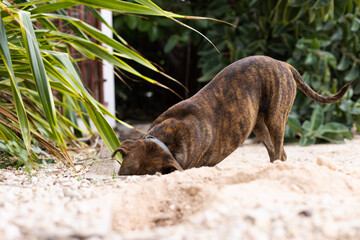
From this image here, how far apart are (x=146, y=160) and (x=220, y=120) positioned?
0.46m

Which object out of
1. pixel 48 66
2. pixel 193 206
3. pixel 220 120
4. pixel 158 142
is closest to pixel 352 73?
pixel 220 120

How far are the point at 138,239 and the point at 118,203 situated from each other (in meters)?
0.45

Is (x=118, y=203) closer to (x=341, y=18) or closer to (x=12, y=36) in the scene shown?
(x=12, y=36)

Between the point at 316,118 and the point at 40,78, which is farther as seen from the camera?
the point at 316,118

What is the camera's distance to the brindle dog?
1909mm

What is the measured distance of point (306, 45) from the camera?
419 centimetres

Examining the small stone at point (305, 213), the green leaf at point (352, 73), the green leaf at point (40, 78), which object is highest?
the green leaf at point (40, 78)

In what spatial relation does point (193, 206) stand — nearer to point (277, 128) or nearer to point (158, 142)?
point (158, 142)

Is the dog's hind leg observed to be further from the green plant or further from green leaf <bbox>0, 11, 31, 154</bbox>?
green leaf <bbox>0, 11, 31, 154</bbox>

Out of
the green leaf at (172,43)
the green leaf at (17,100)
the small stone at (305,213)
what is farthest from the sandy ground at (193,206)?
the green leaf at (172,43)

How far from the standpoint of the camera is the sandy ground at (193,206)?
1000 millimetres

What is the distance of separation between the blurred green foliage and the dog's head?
7.24 feet

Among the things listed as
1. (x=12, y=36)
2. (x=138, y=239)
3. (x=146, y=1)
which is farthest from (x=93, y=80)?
(x=138, y=239)

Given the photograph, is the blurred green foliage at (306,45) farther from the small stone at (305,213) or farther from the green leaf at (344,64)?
the small stone at (305,213)
